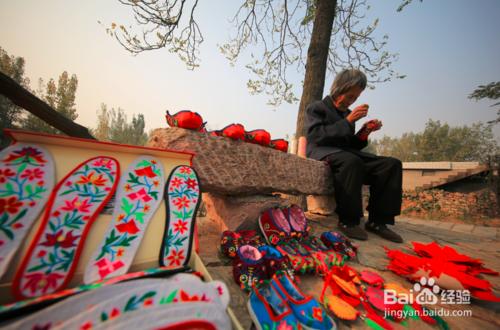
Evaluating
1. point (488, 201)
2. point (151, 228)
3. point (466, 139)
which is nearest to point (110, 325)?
point (151, 228)

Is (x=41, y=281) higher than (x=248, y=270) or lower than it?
higher

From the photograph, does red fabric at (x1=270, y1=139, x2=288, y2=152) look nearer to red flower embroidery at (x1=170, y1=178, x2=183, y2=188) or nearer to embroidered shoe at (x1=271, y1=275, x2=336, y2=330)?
red flower embroidery at (x1=170, y1=178, x2=183, y2=188)

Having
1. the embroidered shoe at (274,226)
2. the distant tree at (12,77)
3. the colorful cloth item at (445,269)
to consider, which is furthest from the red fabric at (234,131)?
the distant tree at (12,77)

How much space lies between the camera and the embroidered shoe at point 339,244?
4.18 feet

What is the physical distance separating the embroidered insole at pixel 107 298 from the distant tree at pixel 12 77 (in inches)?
595

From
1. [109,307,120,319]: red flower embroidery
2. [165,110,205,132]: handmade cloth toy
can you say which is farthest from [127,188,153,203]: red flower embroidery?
[165,110,205,132]: handmade cloth toy

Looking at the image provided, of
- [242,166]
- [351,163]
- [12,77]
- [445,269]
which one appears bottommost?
[445,269]

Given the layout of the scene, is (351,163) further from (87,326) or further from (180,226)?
(87,326)

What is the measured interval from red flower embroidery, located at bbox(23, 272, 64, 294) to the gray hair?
231cm

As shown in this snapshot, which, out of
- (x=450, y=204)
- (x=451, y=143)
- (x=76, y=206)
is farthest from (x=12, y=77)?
(x=451, y=143)

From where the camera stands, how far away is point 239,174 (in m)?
1.40

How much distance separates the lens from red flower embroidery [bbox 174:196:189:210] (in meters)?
0.80

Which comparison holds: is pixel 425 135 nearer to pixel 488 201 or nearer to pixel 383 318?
pixel 488 201

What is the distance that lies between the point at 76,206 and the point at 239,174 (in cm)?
93
